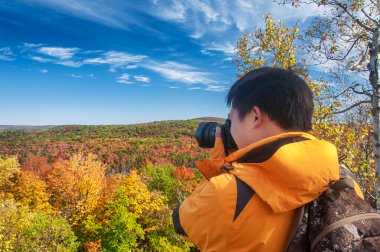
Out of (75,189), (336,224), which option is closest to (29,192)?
(75,189)

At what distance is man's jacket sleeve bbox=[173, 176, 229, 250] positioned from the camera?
4.00 ft

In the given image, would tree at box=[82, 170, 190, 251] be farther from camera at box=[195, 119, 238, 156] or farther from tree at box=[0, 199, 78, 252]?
camera at box=[195, 119, 238, 156]

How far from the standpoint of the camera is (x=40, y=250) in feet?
57.3

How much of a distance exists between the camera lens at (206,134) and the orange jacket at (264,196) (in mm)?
741

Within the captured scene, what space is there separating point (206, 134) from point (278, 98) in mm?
706

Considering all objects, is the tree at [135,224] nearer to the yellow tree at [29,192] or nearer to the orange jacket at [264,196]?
the yellow tree at [29,192]

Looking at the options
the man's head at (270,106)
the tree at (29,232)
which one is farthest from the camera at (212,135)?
the tree at (29,232)

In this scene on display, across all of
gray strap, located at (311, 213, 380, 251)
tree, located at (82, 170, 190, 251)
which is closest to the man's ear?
gray strap, located at (311, 213, 380, 251)

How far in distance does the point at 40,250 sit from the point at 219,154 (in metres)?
19.2

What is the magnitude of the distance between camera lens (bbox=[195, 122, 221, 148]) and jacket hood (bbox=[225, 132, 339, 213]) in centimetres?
76

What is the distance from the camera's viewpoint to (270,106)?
4.76 ft

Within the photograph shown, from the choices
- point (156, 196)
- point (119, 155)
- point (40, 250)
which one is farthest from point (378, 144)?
point (119, 155)

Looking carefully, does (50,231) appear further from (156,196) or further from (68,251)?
(156,196)

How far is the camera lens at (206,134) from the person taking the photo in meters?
2.01
